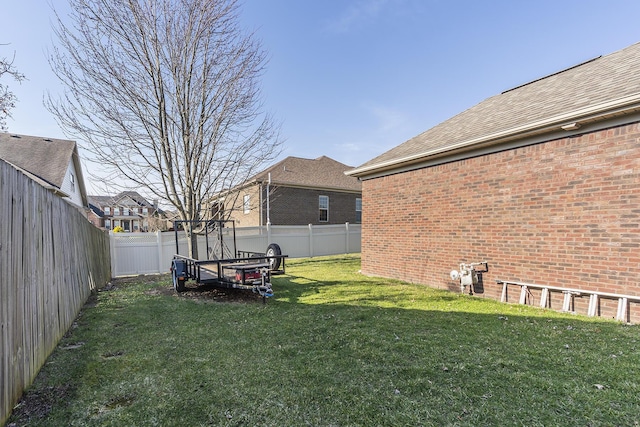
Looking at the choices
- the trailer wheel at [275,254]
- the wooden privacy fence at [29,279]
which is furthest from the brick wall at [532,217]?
the wooden privacy fence at [29,279]

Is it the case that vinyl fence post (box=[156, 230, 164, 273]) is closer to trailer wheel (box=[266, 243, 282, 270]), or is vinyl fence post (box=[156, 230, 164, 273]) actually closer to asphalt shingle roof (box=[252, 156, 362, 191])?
trailer wheel (box=[266, 243, 282, 270])

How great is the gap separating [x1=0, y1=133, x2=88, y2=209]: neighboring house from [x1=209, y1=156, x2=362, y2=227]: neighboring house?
7.78m

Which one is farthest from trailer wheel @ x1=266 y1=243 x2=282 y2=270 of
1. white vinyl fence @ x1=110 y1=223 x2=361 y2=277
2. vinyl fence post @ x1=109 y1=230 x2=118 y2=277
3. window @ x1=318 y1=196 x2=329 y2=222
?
window @ x1=318 y1=196 x2=329 y2=222

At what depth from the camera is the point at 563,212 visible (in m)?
5.62

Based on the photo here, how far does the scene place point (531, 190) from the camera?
240 inches

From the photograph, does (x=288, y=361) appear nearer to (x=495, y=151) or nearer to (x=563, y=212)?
(x=563, y=212)

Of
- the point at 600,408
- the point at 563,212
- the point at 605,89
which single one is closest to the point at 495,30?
the point at 605,89

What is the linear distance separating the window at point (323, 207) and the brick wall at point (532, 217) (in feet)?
37.6

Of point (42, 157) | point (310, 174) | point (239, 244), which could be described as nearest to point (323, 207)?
point (310, 174)

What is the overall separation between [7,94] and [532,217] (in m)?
14.2

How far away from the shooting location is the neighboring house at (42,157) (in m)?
13.4

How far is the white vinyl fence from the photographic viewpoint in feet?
35.8

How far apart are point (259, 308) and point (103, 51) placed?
361 inches

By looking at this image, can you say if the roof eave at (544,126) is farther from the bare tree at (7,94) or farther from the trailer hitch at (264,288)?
the bare tree at (7,94)
